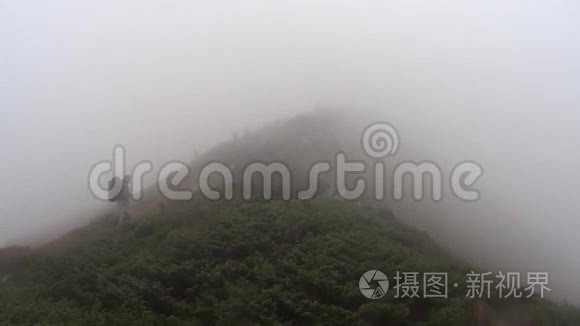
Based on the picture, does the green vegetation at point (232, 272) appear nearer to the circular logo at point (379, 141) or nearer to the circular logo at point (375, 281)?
the circular logo at point (375, 281)

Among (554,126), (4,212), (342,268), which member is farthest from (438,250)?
(4,212)

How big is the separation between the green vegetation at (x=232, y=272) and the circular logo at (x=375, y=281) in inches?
6.5

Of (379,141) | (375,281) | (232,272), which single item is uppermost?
(379,141)

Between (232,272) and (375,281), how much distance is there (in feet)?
11.9

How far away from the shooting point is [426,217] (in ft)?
68.9

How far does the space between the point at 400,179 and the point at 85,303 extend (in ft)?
54.7

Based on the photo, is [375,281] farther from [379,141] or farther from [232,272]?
[379,141]

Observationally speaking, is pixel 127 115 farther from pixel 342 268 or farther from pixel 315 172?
pixel 342 268

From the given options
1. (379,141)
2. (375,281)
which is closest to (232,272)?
(375,281)

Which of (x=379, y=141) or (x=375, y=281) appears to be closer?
(x=375, y=281)

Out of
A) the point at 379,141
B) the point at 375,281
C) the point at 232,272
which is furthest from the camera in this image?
the point at 379,141

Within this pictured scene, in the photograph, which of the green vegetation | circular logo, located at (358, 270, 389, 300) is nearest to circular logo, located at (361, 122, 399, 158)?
the green vegetation

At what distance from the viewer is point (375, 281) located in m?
11.3

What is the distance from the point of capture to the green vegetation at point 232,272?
396 inches
